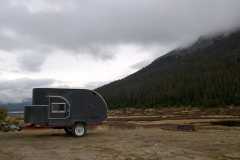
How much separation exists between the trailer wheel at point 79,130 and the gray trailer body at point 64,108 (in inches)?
Answer: 9.3

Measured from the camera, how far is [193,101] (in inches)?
4286

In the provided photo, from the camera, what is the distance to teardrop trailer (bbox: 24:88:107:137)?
20219 mm

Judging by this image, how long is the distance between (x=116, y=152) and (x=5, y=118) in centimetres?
1689

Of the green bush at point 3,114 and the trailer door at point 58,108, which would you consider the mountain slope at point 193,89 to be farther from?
the trailer door at point 58,108

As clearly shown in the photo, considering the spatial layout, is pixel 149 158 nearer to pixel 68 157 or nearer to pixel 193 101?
pixel 68 157

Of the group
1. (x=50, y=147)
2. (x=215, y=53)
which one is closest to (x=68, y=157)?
(x=50, y=147)

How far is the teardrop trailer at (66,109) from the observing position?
66.3ft

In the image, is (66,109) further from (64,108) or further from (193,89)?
(193,89)

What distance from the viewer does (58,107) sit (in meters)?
21.0

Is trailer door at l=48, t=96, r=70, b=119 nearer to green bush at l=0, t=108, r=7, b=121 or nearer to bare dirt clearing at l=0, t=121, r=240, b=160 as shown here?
bare dirt clearing at l=0, t=121, r=240, b=160

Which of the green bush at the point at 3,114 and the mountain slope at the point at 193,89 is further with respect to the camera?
the mountain slope at the point at 193,89

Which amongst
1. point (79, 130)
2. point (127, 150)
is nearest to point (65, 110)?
point (79, 130)

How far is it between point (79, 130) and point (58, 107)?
6.13 ft

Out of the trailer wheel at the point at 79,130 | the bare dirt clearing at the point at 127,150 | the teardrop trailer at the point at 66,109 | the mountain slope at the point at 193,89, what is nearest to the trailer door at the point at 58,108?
the teardrop trailer at the point at 66,109
